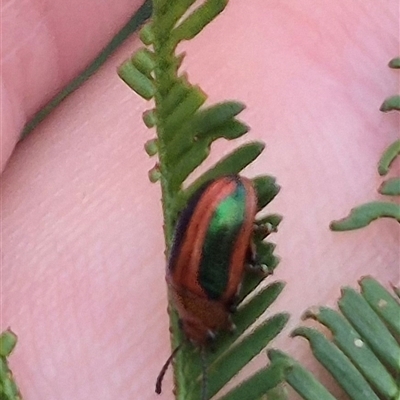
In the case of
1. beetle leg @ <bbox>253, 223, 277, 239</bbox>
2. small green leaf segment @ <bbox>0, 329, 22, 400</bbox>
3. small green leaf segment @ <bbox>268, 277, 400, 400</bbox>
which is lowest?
small green leaf segment @ <bbox>268, 277, 400, 400</bbox>

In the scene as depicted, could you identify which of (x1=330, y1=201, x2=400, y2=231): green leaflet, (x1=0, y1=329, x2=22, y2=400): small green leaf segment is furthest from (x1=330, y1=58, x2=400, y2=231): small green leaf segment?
(x1=0, y1=329, x2=22, y2=400): small green leaf segment

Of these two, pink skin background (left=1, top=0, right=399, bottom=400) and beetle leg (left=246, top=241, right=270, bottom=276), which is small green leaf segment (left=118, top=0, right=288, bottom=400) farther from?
pink skin background (left=1, top=0, right=399, bottom=400)

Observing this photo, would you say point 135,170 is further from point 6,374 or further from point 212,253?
point 6,374

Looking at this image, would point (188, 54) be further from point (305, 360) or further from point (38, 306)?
point (305, 360)

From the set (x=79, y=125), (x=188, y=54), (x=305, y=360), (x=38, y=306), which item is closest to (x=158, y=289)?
(x=38, y=306)

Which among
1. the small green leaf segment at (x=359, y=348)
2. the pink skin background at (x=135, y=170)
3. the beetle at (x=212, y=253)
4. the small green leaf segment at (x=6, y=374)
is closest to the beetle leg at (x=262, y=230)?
the beetle at (x=212, y=253)

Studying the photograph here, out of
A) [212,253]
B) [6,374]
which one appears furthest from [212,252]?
[6,374]
